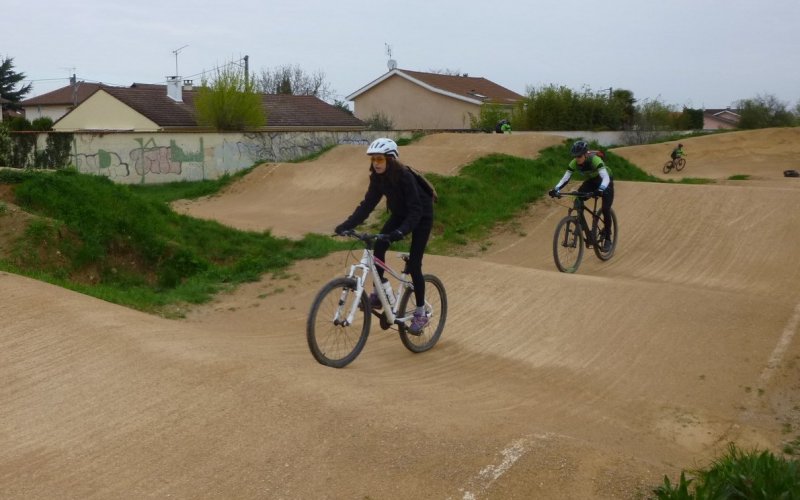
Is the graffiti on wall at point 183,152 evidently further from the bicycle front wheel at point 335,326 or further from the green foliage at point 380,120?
the green foliage at point 380,120

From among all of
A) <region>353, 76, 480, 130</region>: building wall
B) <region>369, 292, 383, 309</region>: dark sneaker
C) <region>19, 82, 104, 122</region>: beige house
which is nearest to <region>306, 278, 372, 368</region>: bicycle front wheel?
<region>369, 292, 383, 309</region>: dark sneaker

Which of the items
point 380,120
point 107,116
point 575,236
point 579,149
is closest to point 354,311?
point 579,149

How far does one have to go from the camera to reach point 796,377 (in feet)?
23.8

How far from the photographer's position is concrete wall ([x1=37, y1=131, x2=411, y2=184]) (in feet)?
84.7

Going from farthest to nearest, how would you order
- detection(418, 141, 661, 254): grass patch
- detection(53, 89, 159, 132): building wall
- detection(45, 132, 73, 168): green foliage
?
detection(53, 89, 159, 132): building wall
detection(45, 132, 73, 168): green foliage
detection(418, 141, 661, 254): grass patch

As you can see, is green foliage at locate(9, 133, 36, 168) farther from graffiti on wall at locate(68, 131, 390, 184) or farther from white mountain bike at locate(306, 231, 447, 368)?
white mountain bike at locate(306, 231, 447, 368)

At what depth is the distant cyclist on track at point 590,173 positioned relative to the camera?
1130 centimetres

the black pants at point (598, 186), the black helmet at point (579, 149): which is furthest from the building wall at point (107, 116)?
the black helmet at point (579, 149)

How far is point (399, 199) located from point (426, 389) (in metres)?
1.58

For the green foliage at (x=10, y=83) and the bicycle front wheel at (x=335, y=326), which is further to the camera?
the green foliage at (x=10, y=83)

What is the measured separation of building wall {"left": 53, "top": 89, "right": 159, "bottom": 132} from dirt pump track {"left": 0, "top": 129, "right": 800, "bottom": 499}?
108ft

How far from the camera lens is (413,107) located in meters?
54.2

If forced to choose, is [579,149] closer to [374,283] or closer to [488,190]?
[374,283]

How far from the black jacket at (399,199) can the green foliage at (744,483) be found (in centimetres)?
307
